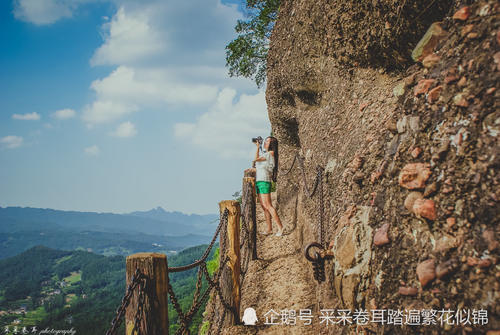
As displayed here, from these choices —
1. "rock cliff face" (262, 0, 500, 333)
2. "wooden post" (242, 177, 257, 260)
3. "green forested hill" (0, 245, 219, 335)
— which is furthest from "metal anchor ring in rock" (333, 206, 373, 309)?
"green forested hill" (0, 245, 219, 335)

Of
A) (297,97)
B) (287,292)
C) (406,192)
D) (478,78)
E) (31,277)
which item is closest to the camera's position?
(478,78)

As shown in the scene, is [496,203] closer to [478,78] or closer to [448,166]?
[448,166]

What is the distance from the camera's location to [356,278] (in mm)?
2678

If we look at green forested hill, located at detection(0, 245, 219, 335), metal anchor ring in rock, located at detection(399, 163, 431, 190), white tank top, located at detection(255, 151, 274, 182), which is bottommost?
green forested hill, located at detection(0, 245, 219, 335)

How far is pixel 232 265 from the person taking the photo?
4.17 m

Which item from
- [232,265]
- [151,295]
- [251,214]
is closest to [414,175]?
[151,295]

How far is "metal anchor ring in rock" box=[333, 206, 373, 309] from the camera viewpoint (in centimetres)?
263

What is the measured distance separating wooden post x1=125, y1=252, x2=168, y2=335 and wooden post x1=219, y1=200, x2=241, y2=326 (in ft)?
7.11

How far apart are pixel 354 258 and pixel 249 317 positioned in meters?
2.15

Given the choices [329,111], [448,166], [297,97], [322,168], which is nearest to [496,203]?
[448,166]

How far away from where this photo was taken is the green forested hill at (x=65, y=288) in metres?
72.2

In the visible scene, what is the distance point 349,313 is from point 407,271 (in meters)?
0.83

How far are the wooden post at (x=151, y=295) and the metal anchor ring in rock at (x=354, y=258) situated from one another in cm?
176

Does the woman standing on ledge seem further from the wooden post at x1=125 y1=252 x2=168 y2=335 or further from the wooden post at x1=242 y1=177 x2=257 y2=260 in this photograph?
the wooden post at x1=125 y1=252 x2=168 y2=335
